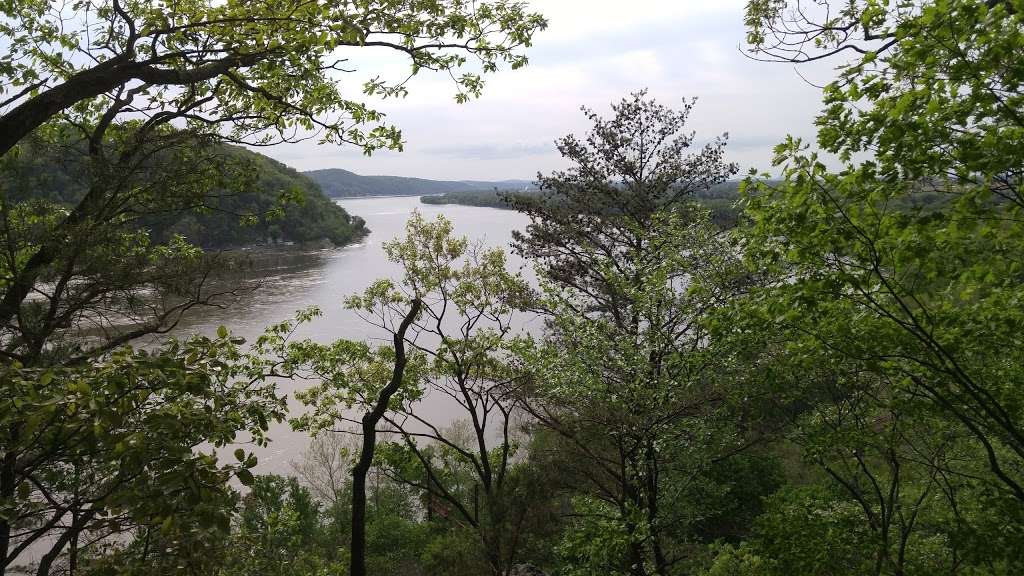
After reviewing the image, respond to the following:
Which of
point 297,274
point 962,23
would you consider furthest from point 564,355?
point 297,274

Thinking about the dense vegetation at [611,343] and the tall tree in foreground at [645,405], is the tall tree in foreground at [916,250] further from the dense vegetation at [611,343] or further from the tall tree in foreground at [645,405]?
the tall tree in foreground at [645,405]

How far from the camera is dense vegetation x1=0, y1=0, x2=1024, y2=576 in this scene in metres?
3.31

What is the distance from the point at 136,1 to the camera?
5512 mm

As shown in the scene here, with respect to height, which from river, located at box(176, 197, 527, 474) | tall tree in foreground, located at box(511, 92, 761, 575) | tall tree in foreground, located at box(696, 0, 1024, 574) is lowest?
river, located at box(176, 197, 527, 474)

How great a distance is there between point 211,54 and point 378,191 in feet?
545

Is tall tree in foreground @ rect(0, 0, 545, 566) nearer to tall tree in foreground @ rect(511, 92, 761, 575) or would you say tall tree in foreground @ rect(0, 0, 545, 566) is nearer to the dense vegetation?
the dense vegetation

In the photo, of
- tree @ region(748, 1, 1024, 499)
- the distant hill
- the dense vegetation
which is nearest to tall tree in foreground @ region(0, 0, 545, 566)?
the dense vegetation

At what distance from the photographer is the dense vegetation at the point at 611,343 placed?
130 inches

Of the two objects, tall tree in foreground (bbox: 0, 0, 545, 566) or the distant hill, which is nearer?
tall tree in foreground (bbox: 0, 0, 545, 566)

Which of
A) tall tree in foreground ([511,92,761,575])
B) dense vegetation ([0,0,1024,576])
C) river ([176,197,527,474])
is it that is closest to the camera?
dense vegetation ([0,0,1024,576])

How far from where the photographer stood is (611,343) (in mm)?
9484

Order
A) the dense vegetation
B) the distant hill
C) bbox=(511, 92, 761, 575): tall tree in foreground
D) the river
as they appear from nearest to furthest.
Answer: the dense vegetation
bbox=(511, 92, 761, 575): tall tree in foreground
the river
the distant hill

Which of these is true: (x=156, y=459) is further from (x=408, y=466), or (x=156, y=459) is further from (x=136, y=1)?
(x=408, y=466)

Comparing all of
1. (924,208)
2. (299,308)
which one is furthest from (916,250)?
(299,308)
